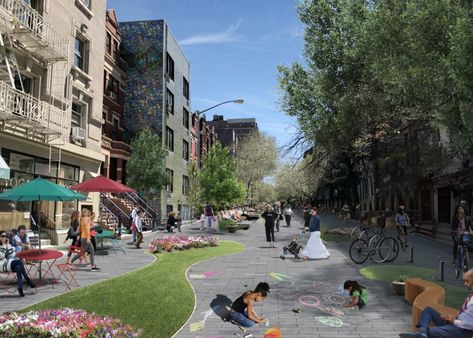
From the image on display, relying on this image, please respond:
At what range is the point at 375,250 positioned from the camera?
15.0 meters

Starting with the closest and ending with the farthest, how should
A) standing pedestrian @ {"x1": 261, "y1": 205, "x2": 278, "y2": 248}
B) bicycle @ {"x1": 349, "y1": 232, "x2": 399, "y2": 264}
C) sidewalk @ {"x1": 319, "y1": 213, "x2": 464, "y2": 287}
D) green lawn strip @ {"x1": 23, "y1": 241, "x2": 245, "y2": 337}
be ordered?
green lawn strip @ {"x1": 23, "y1": 241, "x2": 245, "y2": 337} < sidewalk @ {"x1": 319, "y1": 213, "x2": 464, "y2": 287} < bicycle @ {"x1": 349, "y1": 232, "x2": 399, "y2": 264} < standing pedestrian @ {"x1": 261, "y1": 205, "x2": 278, "y2": 248}

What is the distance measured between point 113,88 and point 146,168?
8.19m

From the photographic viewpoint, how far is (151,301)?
865 centimetres

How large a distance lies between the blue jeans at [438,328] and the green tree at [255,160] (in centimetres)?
6403

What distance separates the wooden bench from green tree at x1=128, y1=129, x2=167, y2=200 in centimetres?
2455

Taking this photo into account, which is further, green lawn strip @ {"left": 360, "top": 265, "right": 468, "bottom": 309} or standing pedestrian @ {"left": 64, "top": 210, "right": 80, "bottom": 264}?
standing pedestrian @ {"left": 64, "top": 210, "right": 80, "bottom": 264}

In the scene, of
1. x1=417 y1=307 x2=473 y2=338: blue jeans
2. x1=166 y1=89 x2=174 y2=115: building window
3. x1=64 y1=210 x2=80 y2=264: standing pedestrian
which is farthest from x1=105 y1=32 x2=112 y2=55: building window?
x1=417 y1=307 x2=473 y2=338: blue jeans

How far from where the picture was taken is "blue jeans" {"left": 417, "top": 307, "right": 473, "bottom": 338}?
5207mm

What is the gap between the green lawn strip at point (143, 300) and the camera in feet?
24.2

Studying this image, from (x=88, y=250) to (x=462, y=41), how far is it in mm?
11274

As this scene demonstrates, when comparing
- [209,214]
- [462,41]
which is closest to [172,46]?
[209,214]

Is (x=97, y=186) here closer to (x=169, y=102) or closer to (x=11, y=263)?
(x=11, y=263)

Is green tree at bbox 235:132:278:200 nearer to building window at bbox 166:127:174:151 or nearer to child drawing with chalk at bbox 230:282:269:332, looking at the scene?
building window at bbox 166:127:174:151

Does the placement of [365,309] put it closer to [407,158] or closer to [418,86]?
[418,86]
